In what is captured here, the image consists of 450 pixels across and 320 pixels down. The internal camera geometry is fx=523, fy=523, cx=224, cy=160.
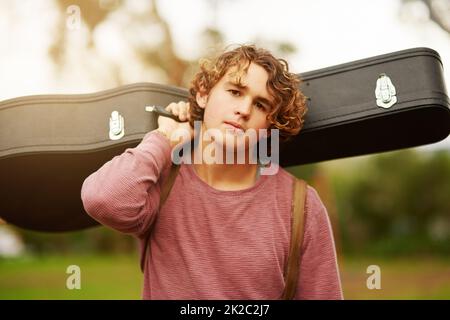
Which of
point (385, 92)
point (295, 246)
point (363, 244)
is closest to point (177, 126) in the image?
point (295, 246)

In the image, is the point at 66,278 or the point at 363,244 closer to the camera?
the point at 66,278

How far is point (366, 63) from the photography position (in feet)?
4.85

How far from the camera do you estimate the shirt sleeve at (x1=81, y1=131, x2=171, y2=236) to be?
1210mm

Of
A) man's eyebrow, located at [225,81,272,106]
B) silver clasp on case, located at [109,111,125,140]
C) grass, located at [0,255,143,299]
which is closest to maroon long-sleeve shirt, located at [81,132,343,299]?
silver clasp on case, located at [109,111,125,140]

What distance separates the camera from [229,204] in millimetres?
1383

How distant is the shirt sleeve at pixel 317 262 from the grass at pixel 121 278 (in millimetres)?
5329

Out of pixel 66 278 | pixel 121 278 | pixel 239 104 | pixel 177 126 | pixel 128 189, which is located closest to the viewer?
pixel 128 189

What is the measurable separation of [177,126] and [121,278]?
718cm

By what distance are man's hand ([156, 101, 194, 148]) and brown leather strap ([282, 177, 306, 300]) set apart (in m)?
0.34

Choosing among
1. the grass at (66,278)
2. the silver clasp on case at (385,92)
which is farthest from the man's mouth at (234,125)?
the grass at (66,278)

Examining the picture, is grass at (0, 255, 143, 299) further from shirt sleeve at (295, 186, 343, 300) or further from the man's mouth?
the man's mouth

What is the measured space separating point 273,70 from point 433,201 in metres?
10.0

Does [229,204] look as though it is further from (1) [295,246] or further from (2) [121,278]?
(2) [121,278]

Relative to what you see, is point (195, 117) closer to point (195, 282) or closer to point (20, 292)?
point (195, 282)
